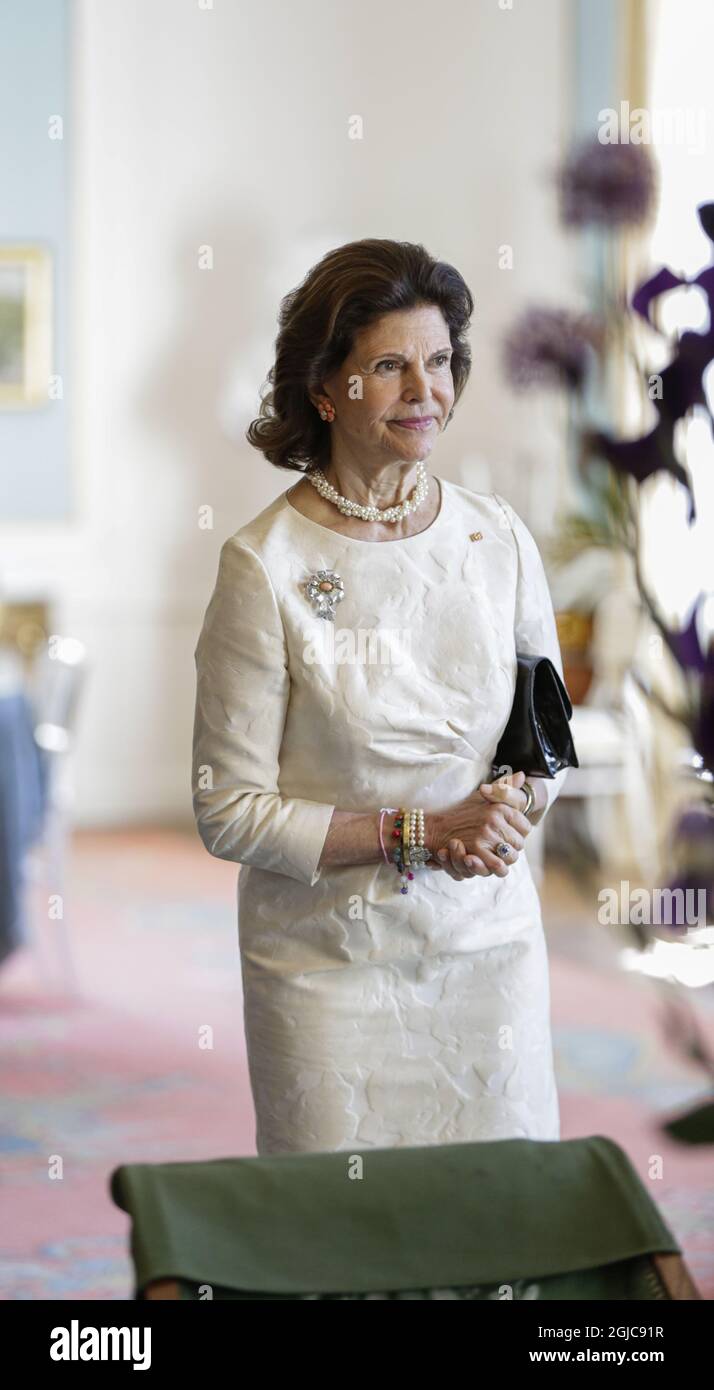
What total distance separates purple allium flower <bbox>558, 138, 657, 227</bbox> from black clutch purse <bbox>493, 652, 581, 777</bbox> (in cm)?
107

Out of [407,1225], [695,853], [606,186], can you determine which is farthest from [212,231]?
[695,853]

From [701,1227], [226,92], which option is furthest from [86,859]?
[701,1227]

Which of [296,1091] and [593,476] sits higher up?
[593,476]

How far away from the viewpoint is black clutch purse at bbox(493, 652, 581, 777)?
6.01 ft

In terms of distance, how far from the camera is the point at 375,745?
1812mm

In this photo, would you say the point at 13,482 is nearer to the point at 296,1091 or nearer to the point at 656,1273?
the point at 296,1091

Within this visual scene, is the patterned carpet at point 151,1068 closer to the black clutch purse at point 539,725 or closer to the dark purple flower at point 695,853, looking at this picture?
the black clutch purse at point 539,725

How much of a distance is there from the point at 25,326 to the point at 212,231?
0.97 metres

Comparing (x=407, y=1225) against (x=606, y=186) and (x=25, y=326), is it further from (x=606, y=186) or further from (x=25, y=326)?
(x=25, y=326)

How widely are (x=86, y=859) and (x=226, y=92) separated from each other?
11.6 feet

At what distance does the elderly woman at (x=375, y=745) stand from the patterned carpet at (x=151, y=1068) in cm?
92

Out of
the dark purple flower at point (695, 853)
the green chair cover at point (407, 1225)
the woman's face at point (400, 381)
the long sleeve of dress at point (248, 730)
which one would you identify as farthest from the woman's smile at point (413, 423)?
the dark purple flower at point (695, 853)

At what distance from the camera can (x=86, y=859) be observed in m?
7.07

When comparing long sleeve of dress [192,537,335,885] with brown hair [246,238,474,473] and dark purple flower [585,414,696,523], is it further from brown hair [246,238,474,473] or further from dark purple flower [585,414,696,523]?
dark purple flower [585,414,696,523]
